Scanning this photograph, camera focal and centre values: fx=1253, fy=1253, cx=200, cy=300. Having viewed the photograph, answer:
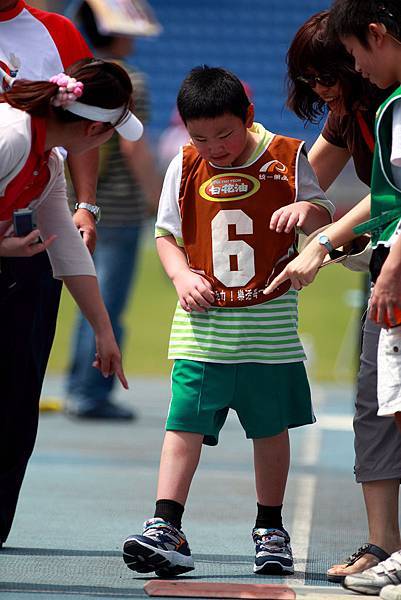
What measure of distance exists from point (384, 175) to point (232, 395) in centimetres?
84

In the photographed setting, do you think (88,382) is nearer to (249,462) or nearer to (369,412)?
(249,462)

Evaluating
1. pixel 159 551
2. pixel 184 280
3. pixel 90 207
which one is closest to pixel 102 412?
pixel 90 207

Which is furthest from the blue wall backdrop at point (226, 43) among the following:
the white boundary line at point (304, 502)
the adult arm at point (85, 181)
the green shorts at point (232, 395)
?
the green shorts at point (232, 395)

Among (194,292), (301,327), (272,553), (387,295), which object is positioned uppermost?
(387,295)

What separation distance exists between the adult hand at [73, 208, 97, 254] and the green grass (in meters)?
4.97

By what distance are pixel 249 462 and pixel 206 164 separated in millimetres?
2401

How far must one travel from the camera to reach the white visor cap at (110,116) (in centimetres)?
313

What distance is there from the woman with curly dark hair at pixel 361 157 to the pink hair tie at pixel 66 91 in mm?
567

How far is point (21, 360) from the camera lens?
11.6 ft

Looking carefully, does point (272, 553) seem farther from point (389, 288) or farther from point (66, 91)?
point (66, 91)

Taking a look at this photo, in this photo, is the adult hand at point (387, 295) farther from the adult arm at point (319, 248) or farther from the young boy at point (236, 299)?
the young boy at point (236, 299)

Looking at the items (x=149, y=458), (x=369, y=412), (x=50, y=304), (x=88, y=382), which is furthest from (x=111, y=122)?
(x=88, y=382)

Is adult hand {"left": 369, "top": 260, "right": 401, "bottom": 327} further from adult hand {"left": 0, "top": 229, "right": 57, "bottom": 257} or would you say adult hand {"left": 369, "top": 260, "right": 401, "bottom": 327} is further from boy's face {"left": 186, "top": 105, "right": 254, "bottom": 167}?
adult hand {"left": 0, "top": 229, "right": 57, "bottom": 257}

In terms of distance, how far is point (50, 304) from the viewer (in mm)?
3613
